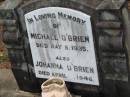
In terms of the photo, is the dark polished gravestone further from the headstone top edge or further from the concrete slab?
the concrete slab

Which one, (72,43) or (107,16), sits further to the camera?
(72,43)

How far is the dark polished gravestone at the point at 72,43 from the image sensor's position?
495 cm

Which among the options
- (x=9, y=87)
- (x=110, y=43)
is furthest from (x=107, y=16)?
Answer: (x=9, y=87)

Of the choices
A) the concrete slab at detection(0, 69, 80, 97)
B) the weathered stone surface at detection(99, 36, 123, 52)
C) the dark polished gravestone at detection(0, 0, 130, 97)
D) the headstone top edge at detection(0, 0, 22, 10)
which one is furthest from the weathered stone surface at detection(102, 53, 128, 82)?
the headstone top edge at detection(0, 0, 22, 10)

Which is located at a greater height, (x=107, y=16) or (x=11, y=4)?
(x=11, y=4)

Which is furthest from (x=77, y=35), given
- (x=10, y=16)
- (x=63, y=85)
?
(x=10, y=16)

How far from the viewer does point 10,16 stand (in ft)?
18.8

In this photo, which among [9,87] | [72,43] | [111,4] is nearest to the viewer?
[111,4]

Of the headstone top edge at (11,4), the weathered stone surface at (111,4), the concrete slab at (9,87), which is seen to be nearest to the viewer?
the weathered stone surface at (111,4)

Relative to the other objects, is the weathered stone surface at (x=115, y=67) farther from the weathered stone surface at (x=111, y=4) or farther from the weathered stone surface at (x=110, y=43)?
the weathered stone surface at (x=111, y=4)

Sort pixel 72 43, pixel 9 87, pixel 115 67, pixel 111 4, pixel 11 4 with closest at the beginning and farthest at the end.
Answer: pixel 111 4
pixel 115 67
pixel 72 43
pixel 11 4
pixel 9 87

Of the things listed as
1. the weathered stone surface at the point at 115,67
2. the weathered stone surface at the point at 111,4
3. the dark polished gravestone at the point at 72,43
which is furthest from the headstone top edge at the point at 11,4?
the weathered stone surface at the point at 115,67

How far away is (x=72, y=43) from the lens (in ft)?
17.5

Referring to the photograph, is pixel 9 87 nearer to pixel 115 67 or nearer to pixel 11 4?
pixel 11 4
